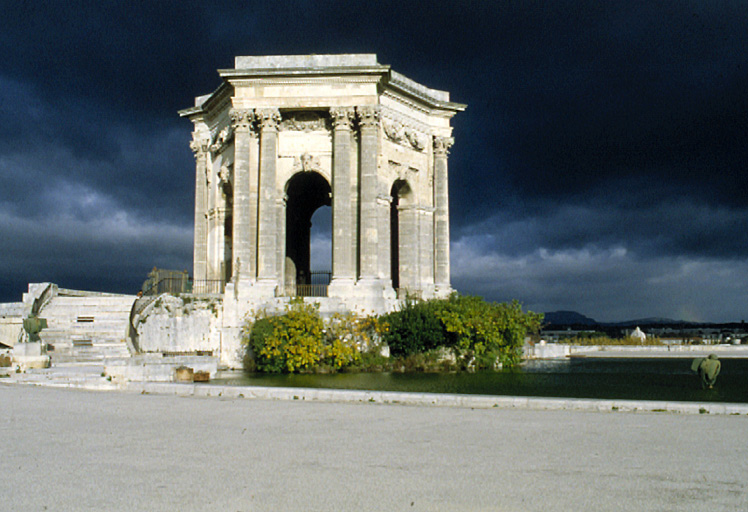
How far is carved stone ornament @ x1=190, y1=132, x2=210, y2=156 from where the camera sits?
31.0m

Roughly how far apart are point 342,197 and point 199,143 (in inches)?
352

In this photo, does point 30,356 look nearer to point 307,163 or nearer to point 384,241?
point 307,163

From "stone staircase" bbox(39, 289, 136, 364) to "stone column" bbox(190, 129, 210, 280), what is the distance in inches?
198

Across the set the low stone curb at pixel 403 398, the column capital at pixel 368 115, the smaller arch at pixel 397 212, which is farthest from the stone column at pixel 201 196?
the low stone curb at pixel 403 398

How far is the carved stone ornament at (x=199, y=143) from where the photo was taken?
102 feet

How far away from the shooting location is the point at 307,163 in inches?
1065

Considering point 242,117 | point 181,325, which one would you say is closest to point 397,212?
point 242,117

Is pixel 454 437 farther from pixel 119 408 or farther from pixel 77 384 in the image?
pixel 77 384

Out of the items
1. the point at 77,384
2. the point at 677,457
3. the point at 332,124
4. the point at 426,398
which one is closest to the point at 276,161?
the point at 332,124

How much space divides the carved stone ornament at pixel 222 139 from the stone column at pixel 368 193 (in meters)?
5.91

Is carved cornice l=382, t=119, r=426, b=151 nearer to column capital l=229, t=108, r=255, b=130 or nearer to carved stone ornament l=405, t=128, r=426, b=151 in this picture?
carved stone ornament l=405, t=128, r=426, b=151

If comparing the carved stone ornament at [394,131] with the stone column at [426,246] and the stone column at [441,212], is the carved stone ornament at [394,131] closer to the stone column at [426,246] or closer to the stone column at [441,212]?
the stone column at [441,212]

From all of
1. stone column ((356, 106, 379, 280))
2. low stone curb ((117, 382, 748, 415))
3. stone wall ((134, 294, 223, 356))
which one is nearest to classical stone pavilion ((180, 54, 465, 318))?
stone column ((356, 106, 379, 280))

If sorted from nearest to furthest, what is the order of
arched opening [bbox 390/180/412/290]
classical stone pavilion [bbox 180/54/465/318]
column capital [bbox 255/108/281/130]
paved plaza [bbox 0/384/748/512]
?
paved plaza [bbox 0/384/748/512]
classical stone pavilion [bbox 180/54/465/318]
column capital [bbox 255/108/281/130]
arched opening [bbox 390/180/412/290]
